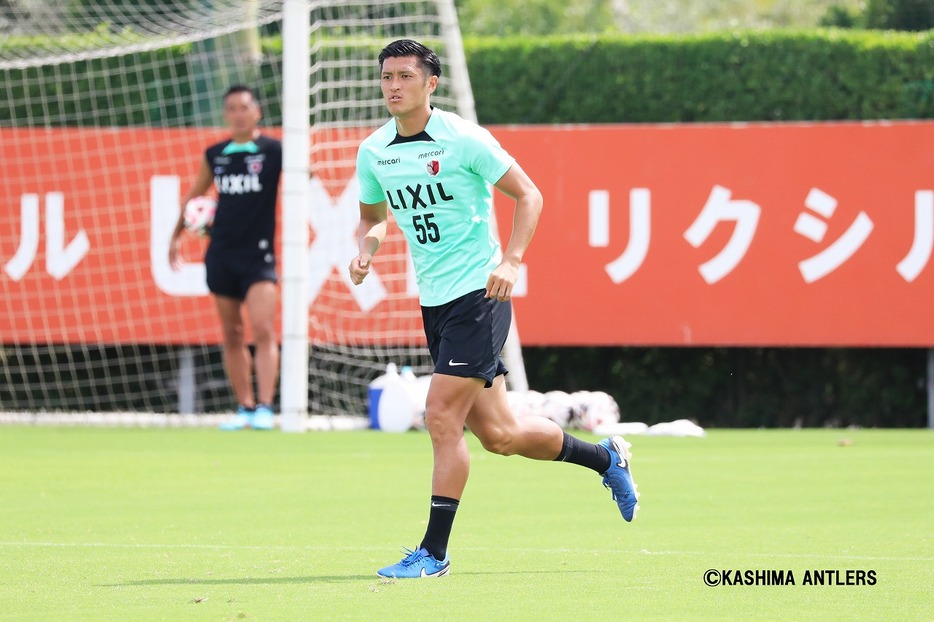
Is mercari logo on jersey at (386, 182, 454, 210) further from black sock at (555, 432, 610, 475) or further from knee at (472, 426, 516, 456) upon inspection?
black sock at (555, 432, 610, 475)

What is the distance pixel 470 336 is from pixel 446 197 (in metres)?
0.57

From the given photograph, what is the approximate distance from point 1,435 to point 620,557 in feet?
25.8

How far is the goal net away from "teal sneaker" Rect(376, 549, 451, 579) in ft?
26.6

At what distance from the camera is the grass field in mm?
5188

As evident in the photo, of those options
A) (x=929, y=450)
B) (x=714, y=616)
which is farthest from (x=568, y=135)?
(x=714, y=616)

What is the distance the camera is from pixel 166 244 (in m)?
14.6

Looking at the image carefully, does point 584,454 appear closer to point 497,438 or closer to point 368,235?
point 497,438

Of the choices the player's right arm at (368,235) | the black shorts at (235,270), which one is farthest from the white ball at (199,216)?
the player's right arm at (368,235)

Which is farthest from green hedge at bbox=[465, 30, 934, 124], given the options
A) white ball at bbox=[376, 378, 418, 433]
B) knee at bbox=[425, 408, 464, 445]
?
knee at bbox=[425, 408, 464, 445]

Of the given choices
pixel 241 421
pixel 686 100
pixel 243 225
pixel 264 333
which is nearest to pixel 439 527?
pixel 264 333

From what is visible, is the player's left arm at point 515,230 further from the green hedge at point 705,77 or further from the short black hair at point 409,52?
the green hedge at point 705,77

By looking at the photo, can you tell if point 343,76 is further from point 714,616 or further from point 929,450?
point 714,616

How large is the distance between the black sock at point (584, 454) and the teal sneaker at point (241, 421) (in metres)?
6.89

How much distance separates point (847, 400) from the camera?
15.2 metres
